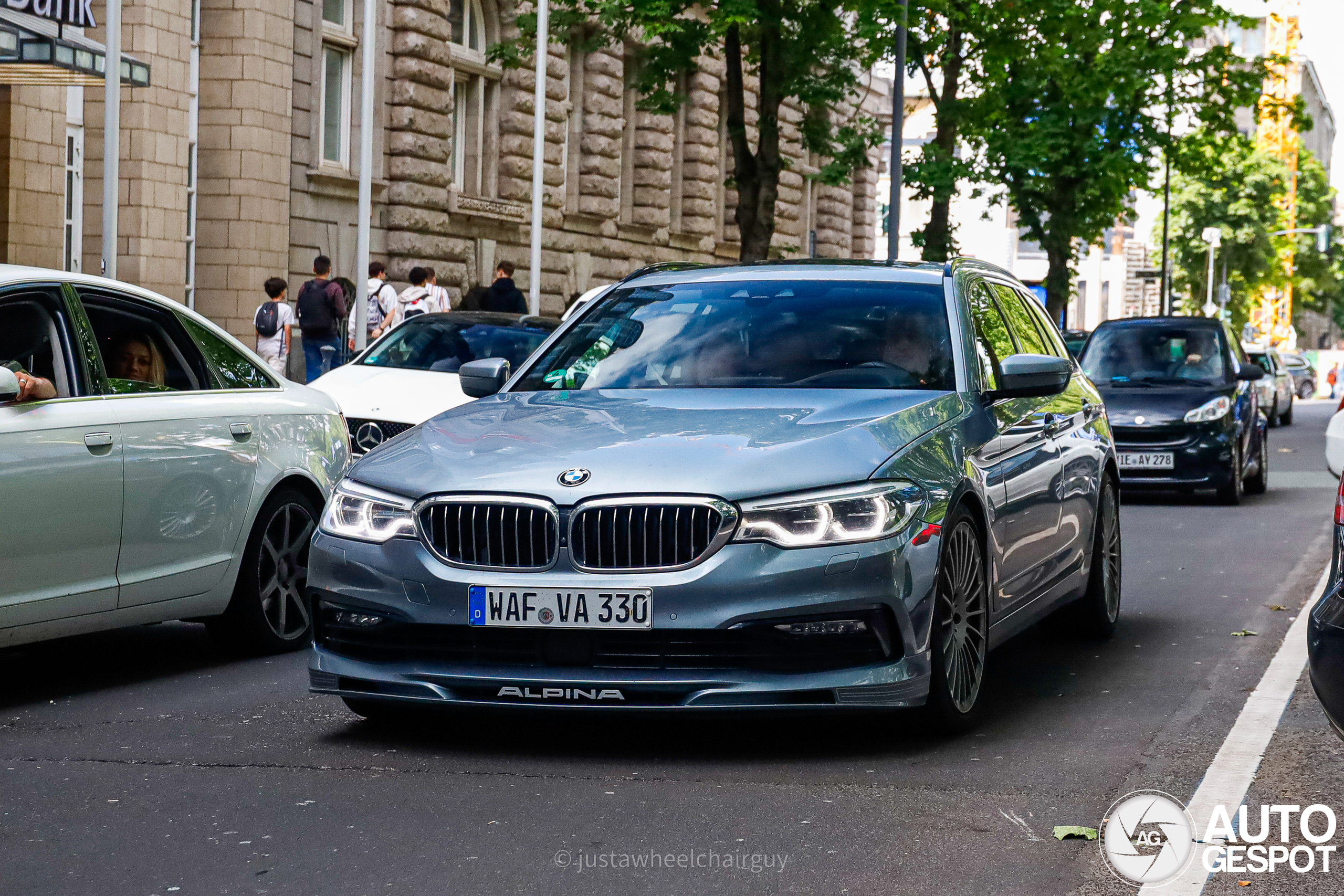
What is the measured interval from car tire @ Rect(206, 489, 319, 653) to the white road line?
145 inches

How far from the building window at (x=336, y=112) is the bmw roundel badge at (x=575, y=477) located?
73.6 feet

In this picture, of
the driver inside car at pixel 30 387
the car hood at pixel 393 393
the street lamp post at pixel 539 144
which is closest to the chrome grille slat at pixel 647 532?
the driver inside car at pixel 30 387

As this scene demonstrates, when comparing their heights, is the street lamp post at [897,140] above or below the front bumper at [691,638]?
above

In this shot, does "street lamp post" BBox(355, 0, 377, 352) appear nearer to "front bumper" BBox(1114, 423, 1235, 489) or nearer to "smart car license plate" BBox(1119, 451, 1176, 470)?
"smart car license plate" BBox(1119, 451, 1176, 470)

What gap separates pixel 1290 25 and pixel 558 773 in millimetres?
121631

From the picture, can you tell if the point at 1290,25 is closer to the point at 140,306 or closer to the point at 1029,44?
the point at 1029,44

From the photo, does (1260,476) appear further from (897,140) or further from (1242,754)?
(897,140)

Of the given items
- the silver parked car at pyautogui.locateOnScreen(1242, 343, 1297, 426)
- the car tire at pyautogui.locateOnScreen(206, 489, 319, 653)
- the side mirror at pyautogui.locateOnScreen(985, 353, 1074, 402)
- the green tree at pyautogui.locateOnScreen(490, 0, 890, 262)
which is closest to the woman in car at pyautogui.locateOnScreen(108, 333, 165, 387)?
the car tire at pyautogui.locateOnScreen(206, 489, 319, 653)

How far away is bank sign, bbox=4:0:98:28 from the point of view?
18.7 metres

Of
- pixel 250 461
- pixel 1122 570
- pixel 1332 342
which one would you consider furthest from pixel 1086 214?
pixel 1332 342

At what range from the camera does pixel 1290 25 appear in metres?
118

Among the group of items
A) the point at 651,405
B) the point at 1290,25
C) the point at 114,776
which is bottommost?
the point at 114,776

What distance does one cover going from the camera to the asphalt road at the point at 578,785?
4.58 metres

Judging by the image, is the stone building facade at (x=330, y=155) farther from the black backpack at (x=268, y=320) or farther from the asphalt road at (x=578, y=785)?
the asphalt road at (x=578, y=785)
